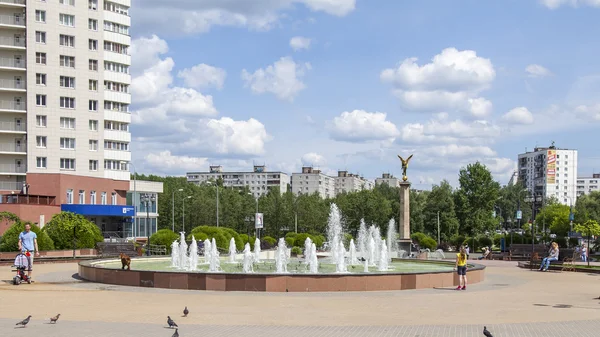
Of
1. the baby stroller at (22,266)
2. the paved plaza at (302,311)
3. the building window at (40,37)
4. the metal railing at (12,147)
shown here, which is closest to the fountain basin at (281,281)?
the paved plaza at (302,311)

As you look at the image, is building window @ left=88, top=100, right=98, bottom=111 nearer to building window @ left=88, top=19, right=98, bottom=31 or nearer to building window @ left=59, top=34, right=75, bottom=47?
building window @ left=59, top=34, right=75, bottom=47

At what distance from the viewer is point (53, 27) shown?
61219 mm

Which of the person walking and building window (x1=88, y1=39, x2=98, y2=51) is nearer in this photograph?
the person walking

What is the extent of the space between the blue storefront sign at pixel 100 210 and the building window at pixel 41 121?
27.1ft

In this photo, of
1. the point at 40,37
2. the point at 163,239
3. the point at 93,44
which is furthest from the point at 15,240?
the point at 93,44

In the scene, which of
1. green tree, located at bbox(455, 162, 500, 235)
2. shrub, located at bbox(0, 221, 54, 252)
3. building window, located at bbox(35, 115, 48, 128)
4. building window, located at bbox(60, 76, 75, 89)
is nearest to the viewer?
shrub, located at bbox(0, 221, 54, 252)

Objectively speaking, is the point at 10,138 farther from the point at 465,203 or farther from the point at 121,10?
the point at 465,203

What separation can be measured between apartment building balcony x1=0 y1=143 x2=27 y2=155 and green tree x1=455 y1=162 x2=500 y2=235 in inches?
1936

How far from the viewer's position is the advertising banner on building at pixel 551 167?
17051 cm

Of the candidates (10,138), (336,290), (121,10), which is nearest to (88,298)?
(336,290)

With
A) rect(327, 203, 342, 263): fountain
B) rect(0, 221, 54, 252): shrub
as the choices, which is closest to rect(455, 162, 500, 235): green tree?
rect(327, 203, 342, 263): fountain

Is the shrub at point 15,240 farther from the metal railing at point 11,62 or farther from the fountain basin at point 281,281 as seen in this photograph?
the metal railing at point 11,62

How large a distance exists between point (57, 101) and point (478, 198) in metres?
48.5

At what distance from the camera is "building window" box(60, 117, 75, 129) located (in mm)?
61812
